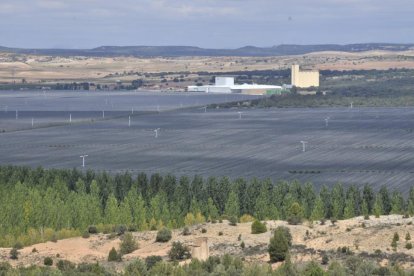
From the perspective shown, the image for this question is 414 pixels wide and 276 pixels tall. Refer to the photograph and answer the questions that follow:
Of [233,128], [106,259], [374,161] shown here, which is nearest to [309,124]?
[233,128]

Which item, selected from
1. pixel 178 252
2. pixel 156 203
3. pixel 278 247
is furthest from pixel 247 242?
pixel 156 203

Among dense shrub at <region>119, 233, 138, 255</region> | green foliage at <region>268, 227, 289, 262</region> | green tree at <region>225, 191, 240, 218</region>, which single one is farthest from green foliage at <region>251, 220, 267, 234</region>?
green tree at <region>225, 191, 240, 218</region>

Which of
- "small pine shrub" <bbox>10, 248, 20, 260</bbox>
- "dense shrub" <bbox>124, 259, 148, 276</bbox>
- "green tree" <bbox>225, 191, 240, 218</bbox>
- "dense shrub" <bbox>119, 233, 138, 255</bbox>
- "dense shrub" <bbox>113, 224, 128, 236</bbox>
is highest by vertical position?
"dense shrub" <bbox>124, 259, 148, 276</bbox>

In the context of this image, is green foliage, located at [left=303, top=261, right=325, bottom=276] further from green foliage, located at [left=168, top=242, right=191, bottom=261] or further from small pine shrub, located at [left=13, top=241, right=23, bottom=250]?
small pine shrub, located at [left=13, top=241, right=23, bottom=250]

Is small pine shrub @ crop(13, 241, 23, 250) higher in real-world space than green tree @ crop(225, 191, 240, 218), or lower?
higher

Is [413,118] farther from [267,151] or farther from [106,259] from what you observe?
[106,259]

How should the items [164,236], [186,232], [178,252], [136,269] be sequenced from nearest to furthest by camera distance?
[136,269] → [178,252] → [164,236] → [186,232]

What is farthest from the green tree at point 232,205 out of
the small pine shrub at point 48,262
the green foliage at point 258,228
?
the small pine shrub at point 48,262

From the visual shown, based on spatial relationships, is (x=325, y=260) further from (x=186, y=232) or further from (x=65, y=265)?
(x=65, y=265)
